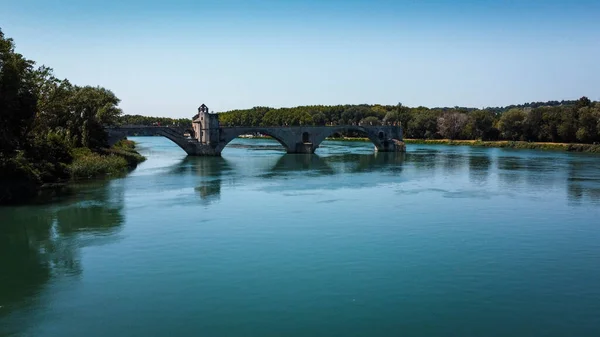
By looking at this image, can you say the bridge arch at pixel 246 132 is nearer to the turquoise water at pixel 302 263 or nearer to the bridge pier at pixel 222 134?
the bridge pier at pixel 222 134

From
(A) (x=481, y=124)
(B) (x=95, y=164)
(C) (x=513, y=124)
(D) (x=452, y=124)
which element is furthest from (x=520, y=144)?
(B) (x=95, y=164)

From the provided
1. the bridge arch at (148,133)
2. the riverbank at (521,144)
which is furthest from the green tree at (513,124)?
the bridge arch at (148,133)

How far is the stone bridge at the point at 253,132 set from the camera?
198 ft

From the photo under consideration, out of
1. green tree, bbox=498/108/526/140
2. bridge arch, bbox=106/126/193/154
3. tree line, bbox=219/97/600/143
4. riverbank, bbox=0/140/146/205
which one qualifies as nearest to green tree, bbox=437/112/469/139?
tree line, bbox=219/97/600/143

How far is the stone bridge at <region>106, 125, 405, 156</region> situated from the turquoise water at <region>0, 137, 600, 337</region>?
26.2 meters

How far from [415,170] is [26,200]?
31236mm

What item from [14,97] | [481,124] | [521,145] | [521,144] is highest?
[14,97]

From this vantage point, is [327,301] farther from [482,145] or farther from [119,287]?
[482,145]

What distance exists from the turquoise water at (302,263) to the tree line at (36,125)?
9.89 ft

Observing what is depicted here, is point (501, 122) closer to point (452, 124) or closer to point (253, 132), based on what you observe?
point (452, 124)

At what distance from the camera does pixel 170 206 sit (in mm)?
28781

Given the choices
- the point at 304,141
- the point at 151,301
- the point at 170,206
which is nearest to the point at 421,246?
the point at 151,301

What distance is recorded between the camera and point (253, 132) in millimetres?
69812

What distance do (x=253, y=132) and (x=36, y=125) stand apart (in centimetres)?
3278
